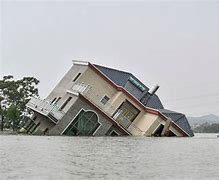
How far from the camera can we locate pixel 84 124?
181 feet

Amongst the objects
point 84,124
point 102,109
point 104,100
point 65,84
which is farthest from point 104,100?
point 65,84

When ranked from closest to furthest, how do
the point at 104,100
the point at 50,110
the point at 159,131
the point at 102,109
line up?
the point at 50,110 → the point at 102,109 → the point at 104,100 → the point at 159,131

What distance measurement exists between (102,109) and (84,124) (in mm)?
2769

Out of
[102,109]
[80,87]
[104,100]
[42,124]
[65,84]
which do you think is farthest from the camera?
[65,84]

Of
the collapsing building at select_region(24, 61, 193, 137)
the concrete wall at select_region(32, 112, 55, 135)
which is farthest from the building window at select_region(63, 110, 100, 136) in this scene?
the concrete wall at select_region(32, 112, 55, 135)

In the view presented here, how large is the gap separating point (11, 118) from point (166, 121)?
72.7ft

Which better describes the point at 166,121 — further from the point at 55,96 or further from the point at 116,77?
the point at 55,96

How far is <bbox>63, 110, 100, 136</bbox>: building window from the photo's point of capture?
54.1m

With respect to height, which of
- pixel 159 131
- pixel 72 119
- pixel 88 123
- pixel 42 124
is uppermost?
pixel 159 131

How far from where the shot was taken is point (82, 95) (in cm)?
5425

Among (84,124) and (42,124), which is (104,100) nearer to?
(84,124)

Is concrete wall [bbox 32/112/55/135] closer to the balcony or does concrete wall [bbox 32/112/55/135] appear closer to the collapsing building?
the collapsing building

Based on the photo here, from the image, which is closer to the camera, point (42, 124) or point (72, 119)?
point (72, 119)

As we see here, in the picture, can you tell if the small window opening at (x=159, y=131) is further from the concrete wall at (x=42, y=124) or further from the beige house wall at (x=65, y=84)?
the concrete wall at (x=42, y=124)
